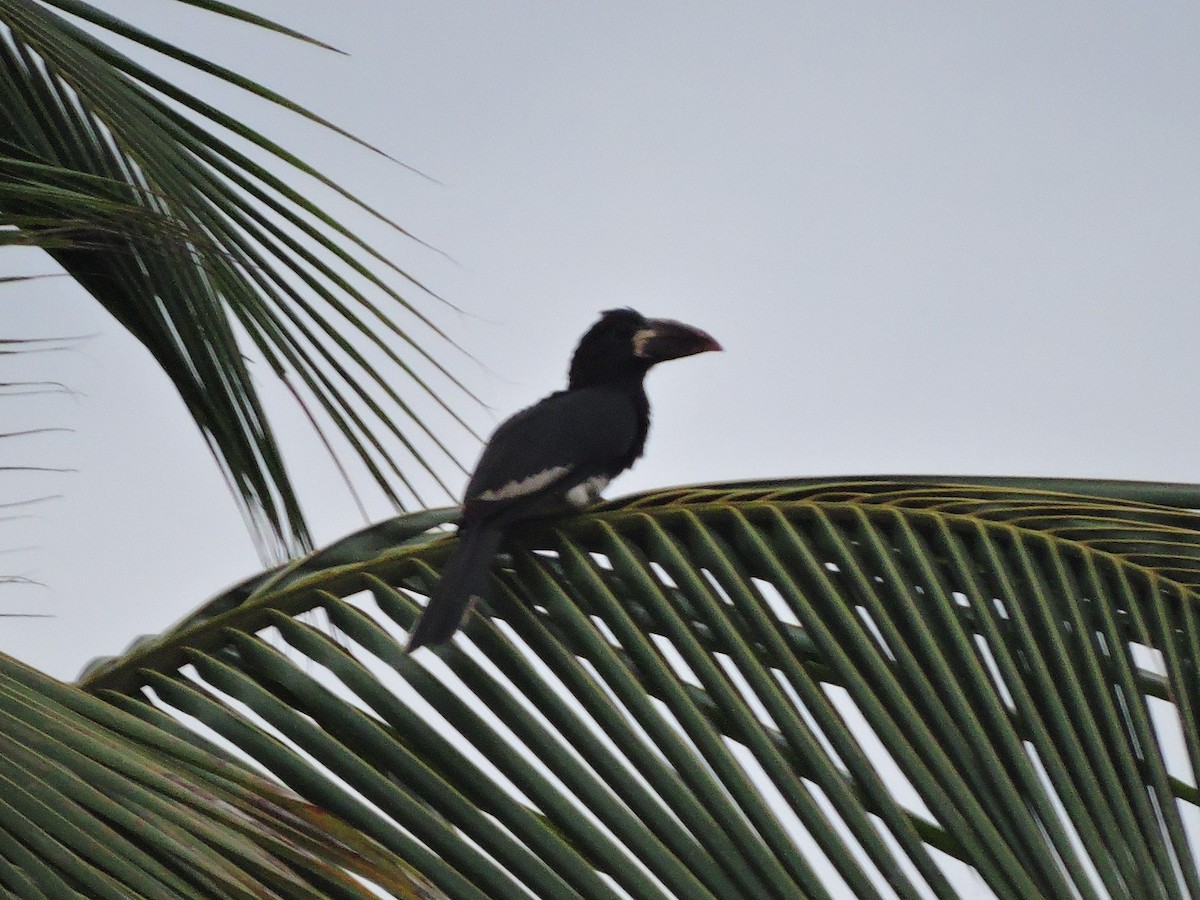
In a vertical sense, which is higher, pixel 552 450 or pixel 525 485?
pixel 552 450

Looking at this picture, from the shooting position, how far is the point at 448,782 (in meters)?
1.17

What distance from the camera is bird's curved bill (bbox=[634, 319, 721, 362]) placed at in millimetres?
3402

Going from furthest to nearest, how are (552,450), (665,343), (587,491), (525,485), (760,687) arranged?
(665,343) → (587,491) → (552,450) → (525,485) → (760,687)

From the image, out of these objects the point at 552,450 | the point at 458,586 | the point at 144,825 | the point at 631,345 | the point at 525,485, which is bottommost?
the point at 144,825

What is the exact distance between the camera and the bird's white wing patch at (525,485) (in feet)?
6.75

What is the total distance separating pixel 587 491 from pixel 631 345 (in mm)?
767

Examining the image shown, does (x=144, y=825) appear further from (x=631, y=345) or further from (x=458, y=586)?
(x=631, y=345)

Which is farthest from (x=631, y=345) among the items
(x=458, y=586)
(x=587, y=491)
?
(x=458, y=586)

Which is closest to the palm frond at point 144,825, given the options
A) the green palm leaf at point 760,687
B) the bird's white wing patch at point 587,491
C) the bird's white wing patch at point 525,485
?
the green palm leaf at point 760,687

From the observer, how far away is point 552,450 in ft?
8.39

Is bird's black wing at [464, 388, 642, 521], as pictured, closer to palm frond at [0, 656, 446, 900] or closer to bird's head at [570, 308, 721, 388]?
bird's head at [570, 308, 721, 388]

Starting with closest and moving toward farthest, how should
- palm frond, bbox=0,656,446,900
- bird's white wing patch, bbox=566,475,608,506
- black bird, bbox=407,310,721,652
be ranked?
palm frond, bbox=0,656,446,900 < black bird, bbox=407,310,721,652 < bird's white wing patch, bbox=566,475,608,506

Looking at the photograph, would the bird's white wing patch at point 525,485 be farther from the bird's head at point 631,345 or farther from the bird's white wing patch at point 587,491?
the bird's head at point 631,345

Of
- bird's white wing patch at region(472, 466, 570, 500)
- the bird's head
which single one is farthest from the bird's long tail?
the bird's head
